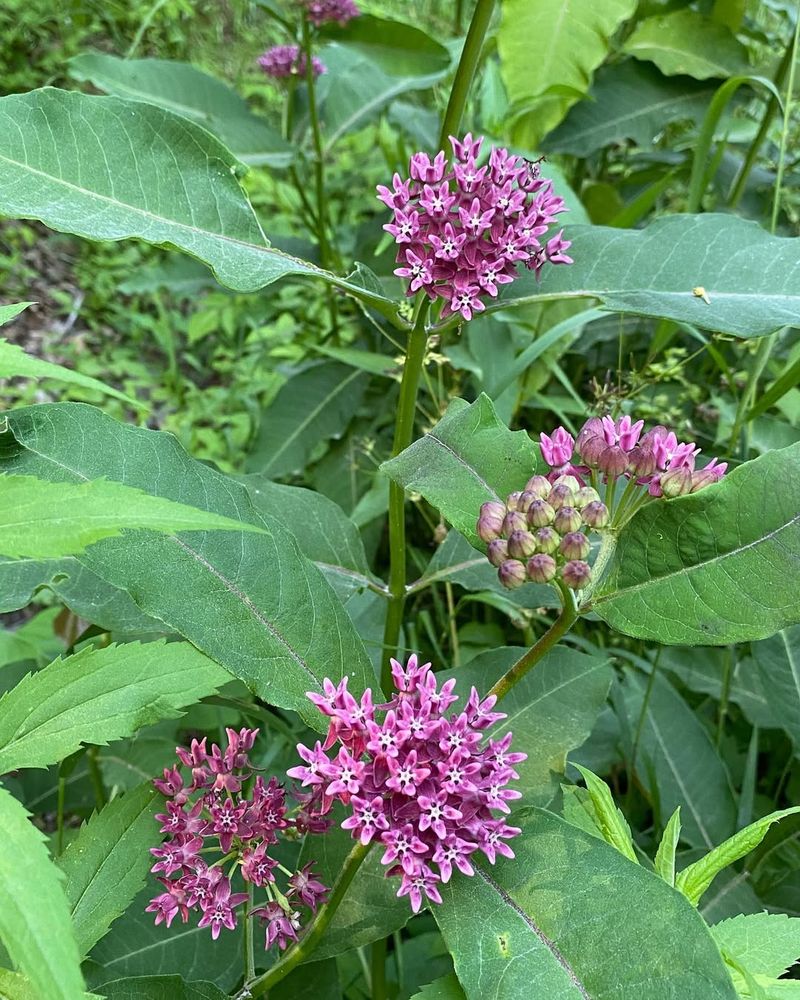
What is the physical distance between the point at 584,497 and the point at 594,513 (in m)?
0.02

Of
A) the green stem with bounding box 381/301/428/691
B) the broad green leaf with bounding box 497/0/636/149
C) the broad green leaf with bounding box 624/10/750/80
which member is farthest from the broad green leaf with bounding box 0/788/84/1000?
the broad green leaf with bounding box 624/10/750/80

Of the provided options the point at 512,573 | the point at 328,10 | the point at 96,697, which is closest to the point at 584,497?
the point at 512,573

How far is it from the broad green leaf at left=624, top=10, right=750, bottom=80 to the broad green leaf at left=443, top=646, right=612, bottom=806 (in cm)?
190

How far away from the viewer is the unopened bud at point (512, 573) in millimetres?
978

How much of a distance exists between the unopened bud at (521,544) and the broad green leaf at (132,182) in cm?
46

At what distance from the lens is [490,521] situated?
Answer: 3.32 ft

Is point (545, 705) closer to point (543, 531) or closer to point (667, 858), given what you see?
point (667, 858)

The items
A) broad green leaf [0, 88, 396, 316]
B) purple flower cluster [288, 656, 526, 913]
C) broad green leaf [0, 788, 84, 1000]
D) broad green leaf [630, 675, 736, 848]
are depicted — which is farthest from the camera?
broad green leaf [630, 675, 736, 848]

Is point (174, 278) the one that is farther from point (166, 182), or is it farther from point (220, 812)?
point (220, 812)

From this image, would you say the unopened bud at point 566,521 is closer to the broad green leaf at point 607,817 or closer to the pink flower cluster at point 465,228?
the broad green leaf at point 607,817

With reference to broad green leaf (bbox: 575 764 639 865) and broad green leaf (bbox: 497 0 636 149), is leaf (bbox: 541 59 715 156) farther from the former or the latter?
broad green leaf (bbox: 575 764 639 865)

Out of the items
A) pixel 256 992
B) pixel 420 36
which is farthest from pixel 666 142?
pixel 256 992

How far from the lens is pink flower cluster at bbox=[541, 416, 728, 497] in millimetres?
1025

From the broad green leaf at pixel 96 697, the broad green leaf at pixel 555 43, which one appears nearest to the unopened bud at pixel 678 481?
the broad green leaf at pixel 96 697
